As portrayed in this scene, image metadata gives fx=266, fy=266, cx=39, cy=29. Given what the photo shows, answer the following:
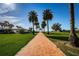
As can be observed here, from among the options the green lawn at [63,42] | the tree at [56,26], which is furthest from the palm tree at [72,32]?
the tree at [56,26]

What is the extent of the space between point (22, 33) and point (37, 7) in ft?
1.64

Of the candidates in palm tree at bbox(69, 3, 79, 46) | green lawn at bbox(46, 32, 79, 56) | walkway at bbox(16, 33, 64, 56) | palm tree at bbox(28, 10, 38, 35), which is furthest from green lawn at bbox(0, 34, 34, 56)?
palm tree at bbox(69, 3, 79, 46)

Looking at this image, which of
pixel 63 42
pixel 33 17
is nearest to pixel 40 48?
pixel 63 42

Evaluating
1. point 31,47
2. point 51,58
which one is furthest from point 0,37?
point 51,58

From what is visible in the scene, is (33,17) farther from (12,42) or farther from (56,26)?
(12,42)

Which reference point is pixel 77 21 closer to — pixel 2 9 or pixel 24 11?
A: pixel 24 11

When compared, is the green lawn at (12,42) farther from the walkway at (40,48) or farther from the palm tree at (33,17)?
the palm tree at (33,17)

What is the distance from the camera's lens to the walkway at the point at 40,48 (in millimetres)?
4023

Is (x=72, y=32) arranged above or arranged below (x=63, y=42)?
above

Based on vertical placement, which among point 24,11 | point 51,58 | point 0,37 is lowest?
point 51,58

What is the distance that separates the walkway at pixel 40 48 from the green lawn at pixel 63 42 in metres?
0.07

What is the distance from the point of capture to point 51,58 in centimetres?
396

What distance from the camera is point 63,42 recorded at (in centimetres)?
422

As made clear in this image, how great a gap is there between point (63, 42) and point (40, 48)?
391mm
